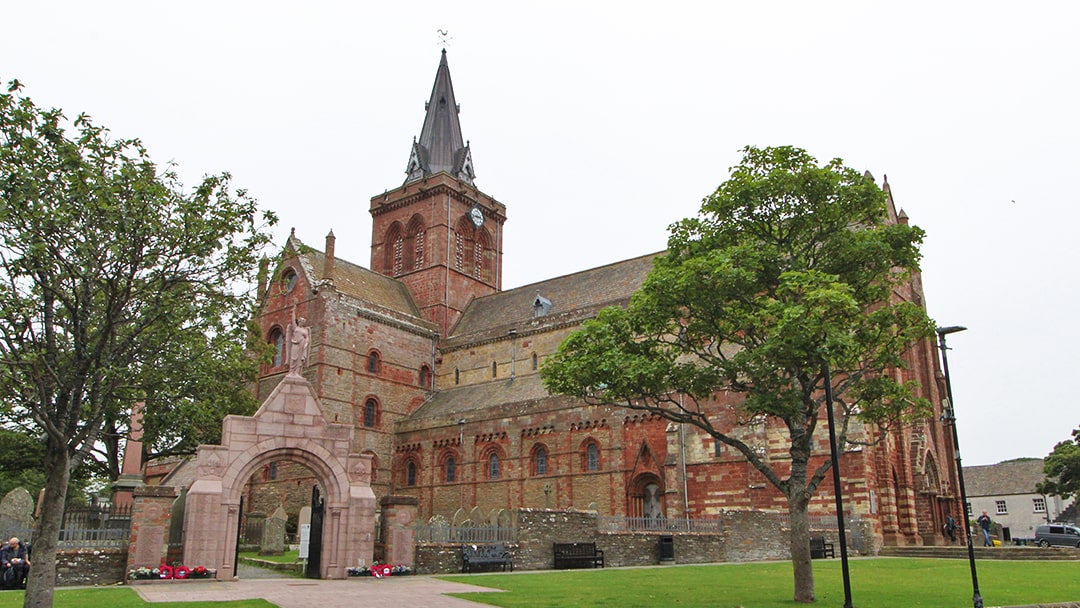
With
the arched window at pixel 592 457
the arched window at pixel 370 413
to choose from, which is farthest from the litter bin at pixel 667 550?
the arched window at pixel 370 413

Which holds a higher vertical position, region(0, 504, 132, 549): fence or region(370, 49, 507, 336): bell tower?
region(370, 49, 507, 336): bell tower

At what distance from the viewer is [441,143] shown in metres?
63.0

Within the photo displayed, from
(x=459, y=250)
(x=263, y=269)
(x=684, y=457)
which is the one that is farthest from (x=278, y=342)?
(x=263, y=269)

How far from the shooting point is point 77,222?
13875 millimetres

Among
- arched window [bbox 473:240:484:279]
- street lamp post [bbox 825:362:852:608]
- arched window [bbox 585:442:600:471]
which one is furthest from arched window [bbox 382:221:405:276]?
street lamp post [bbox 825:362:852:608]

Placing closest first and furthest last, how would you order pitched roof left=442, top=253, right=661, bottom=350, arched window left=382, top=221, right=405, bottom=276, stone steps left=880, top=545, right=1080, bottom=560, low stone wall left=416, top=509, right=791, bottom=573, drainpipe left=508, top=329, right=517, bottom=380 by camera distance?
low stone wall left=416, top=509, right=791, bottom=573 < stone steps left=880, top=545, right=1080, bottom=560 < pitched roof left=442, top=253, right=661, bottom=350 < drainpipe left=508, top=329, right=517, bottom=380 < arched window left=382, top=221, right=405, bottom=276

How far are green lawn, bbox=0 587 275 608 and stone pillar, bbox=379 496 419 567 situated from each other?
6824mm

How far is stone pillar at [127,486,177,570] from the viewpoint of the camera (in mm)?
20016

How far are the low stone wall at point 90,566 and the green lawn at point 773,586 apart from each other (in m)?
8.04

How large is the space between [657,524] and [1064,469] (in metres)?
42.3

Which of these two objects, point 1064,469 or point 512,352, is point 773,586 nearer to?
point 512,352

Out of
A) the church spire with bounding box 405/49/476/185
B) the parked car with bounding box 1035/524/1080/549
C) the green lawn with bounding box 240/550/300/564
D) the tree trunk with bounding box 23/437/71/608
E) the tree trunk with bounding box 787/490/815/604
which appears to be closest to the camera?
the tree trunk with bounding box 23/437/71/608

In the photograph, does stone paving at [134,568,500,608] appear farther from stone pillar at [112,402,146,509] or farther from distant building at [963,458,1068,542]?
distant building at [963,458,1068,542]

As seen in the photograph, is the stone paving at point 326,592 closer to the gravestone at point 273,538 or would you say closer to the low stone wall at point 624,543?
the low stone wall at point 624,543
